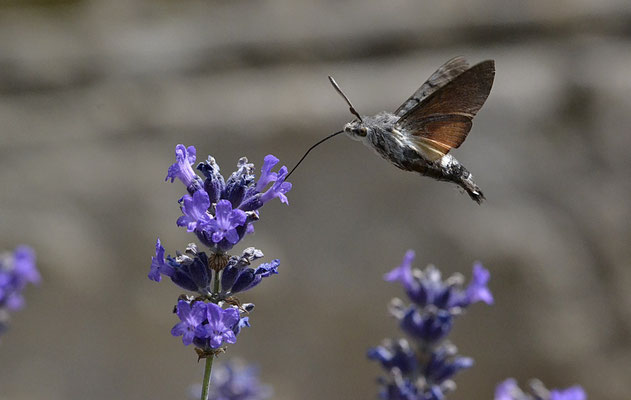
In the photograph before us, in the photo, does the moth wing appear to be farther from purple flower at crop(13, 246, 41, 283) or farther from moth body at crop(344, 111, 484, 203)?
purple flower at crop(13, 246, 41, 283)

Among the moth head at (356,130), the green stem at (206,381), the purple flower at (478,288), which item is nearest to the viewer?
the green stem at (206,381)

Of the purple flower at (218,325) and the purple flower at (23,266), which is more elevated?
the purple flower at (23,266)

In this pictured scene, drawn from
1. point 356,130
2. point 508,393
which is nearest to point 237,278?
point 356,130

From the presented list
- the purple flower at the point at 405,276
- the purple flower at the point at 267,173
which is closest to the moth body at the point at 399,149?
the purple flower at the point at 267,173

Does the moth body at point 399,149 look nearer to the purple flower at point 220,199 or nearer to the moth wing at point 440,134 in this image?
the moth wing at point 440,134

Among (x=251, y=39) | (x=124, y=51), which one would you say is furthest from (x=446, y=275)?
(x=124, y=51)

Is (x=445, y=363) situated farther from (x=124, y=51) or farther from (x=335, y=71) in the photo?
(x=124, y=51)

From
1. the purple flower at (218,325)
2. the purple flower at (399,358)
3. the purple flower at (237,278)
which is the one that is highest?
the purple flower at (399,358)
